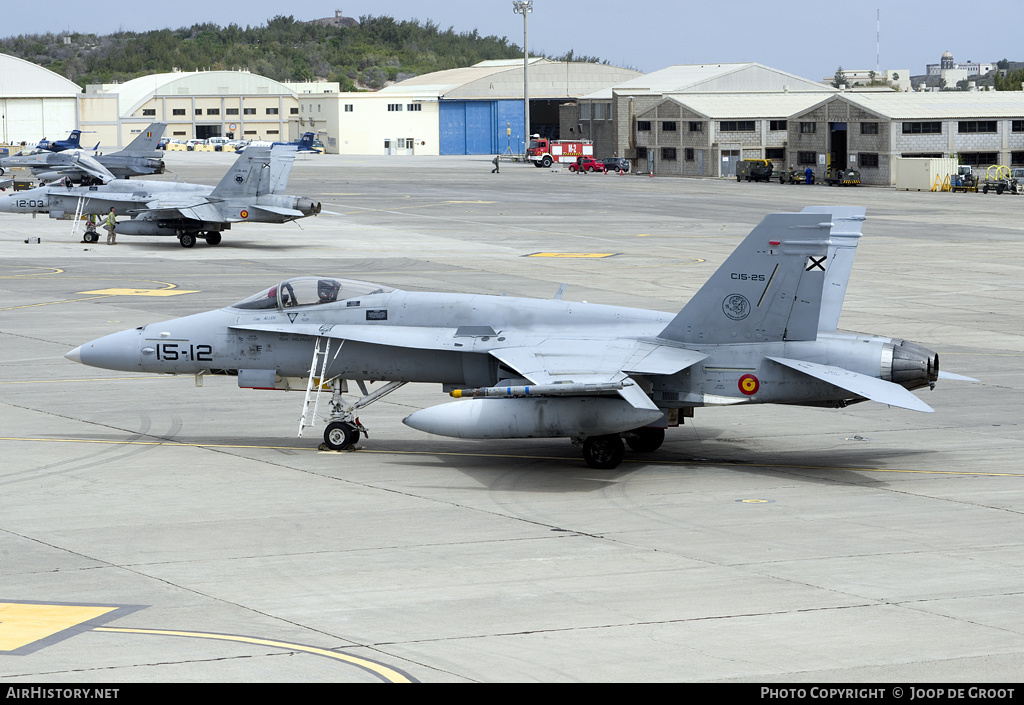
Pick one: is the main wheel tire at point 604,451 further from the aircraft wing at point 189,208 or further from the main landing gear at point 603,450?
the aircraft wing at point 189,208

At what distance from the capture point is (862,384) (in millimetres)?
20375

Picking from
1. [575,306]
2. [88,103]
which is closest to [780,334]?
[575,306]

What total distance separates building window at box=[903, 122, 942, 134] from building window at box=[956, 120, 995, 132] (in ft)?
6.05

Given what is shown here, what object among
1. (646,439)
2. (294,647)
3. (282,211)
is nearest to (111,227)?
(282,211)

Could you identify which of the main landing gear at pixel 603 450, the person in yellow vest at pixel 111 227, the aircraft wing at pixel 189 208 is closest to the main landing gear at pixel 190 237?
the aircraft wing at pixel 189 208

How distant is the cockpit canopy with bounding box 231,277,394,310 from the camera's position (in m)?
23.1

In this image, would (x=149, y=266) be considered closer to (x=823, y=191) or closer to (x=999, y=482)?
(x=999, y=482)

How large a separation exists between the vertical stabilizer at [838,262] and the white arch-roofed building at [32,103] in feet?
505

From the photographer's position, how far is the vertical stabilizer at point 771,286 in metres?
20.9

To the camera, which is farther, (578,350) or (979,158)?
(979,158)

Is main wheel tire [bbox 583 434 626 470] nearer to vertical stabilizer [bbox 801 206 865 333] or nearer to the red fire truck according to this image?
vertical stabilizer [bbox 801 206 865 333]

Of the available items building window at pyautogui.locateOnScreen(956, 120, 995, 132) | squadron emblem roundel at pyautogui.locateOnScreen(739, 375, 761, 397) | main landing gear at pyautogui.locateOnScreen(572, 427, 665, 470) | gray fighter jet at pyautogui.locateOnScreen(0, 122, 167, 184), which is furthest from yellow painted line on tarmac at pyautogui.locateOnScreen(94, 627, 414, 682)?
building window at pyautogui.locateOnScreen(956, 120, 995, 132)

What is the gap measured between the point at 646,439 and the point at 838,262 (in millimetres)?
4666

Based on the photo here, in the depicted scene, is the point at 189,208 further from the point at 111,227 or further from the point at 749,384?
the point at 749,384
